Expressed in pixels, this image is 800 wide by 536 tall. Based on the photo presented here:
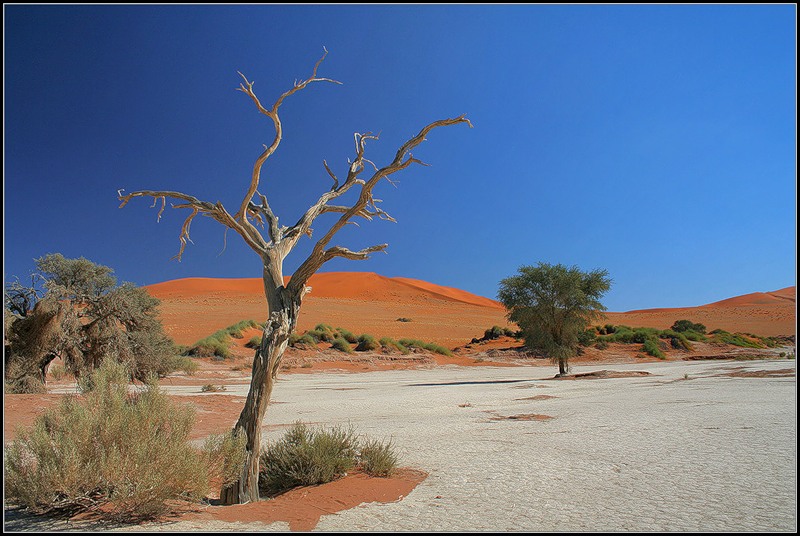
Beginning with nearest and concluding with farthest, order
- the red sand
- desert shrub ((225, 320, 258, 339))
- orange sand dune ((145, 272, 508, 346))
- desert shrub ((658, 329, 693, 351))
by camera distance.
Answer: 1. the red sand
2. desert shrub ((225, 320, 258, 339))
3. desert shrub ((658, 329, 693, 351))
4. orange sand dune ((145, 272, 508, 346))

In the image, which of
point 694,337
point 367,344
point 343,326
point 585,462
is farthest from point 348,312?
point 585,462

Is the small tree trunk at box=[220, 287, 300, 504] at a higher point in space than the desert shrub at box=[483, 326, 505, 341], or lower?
lower

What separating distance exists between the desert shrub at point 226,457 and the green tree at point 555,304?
27.0 metres

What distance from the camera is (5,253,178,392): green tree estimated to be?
1838cm

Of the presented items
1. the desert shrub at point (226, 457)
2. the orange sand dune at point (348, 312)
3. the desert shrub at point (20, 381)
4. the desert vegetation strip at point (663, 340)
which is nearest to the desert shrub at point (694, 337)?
the desert vegetation strip at point (663, 340)

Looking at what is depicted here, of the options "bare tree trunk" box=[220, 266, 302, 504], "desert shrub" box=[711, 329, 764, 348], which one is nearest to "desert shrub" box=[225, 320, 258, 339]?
"bare tree trunk" box=[220, 266, 302, 504]

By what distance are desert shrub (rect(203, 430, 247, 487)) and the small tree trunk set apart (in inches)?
5.5

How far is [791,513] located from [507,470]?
3.44 meters

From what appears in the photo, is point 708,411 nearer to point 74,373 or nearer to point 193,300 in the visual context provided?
point 74,373

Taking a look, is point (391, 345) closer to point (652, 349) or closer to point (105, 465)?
point (652, 349)

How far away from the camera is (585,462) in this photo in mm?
8273

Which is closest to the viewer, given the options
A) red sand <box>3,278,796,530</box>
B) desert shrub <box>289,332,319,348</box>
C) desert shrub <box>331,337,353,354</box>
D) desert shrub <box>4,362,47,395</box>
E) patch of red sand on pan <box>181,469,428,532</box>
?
patch of red sand on pan <box>181,469,428,532</box>

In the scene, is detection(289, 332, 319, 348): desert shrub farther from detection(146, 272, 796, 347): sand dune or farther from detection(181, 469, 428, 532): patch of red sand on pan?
detection(181, 469, 428, 532): patch of red sand on pan

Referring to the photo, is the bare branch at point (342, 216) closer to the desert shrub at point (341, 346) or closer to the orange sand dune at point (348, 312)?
the orange sand dune at point (348, 312)
